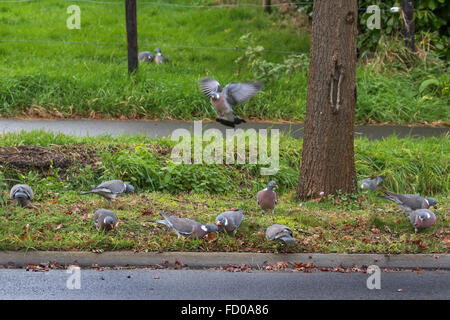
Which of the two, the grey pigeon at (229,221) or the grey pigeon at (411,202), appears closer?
the grey pigeon at (229,221)

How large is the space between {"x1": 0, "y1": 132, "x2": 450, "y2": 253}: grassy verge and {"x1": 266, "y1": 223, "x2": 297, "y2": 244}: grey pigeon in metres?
0.13

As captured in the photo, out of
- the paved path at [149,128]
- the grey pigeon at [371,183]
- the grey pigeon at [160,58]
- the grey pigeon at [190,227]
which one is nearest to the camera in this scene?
the grey pigeon at [190,227]

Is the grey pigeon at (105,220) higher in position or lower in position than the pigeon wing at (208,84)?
lower

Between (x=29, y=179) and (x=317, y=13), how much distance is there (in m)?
4.05

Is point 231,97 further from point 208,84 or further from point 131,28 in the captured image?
point 131,28

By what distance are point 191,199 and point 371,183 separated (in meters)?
2.38

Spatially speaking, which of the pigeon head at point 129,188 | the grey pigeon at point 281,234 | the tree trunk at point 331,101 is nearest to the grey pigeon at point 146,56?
the pigeon head at point 129,188

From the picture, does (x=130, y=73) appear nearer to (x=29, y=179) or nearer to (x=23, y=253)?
(x=29, y=179)

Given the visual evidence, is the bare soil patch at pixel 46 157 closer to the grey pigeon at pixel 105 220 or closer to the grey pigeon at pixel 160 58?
the grey pigeon at pixel 105 220

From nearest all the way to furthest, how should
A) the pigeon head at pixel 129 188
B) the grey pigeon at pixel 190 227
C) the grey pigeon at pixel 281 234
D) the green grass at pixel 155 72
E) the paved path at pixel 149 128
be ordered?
the grey pigeon at pixel 281 234, the grey pigeon at pixel 190 227, the pigeon head at pixel 129 188, the paved path at pixel 149 128, the green grass at pixel 155 72

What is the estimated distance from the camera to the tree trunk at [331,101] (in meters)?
7.42

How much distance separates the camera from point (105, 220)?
20.4 ft

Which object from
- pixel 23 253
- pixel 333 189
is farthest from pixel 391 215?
pixel 23 253

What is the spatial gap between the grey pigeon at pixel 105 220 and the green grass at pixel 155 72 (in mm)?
4770
